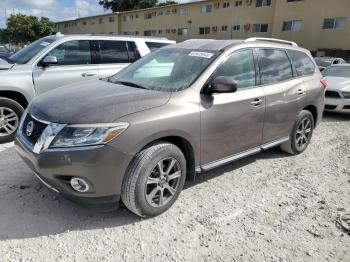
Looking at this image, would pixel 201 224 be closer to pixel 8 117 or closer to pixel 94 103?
pixel 94 103

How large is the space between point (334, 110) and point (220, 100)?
19.9 feet

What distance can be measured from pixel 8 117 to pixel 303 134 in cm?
477

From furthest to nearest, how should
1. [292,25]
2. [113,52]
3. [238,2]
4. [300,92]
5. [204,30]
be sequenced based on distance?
[204,30] → [238,2] → [292,25] → [113,52] → [300,92]

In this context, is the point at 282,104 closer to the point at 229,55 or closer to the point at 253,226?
the point at 229,55

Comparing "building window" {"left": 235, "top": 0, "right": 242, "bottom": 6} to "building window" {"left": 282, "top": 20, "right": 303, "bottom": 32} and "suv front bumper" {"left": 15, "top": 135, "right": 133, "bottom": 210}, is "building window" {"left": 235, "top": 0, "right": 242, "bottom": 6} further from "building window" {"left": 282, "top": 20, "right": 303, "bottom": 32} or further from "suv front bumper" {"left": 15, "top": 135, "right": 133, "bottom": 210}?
"suv front bumper" {"left": 15, "top": 135, "right": 133, "bottom": 210}

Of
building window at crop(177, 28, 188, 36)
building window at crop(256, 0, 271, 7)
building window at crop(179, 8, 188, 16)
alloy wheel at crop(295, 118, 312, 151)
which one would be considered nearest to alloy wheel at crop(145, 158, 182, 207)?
alloy wheel at crop(295, 118, 312, 151)

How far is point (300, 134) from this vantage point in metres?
5.06

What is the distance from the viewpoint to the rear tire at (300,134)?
486cm

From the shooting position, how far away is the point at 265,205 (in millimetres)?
3514

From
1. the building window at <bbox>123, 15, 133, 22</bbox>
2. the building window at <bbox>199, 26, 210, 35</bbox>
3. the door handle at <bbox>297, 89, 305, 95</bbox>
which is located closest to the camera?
the door handle at <bbox>297, 89, 305, 95</bbox>

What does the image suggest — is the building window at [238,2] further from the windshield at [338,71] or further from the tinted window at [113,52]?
the tinted window at [113,52]

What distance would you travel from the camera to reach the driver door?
3404 mm

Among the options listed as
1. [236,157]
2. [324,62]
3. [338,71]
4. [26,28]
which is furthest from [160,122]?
[26,28]

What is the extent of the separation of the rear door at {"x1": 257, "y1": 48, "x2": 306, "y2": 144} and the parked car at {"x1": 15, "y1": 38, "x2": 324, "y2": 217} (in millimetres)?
15
